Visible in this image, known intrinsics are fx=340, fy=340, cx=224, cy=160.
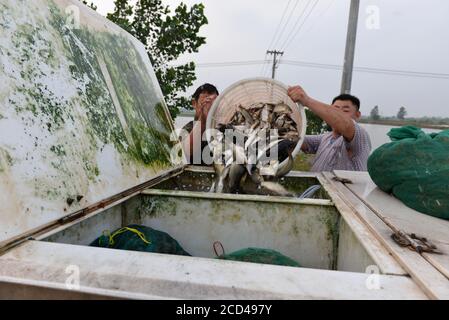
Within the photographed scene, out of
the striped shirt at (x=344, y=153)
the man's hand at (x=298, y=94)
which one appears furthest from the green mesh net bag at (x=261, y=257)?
the striped shirt at (x=344, y=153)

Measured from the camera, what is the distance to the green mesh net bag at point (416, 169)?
164cm

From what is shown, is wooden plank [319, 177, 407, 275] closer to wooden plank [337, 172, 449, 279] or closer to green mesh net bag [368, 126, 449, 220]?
wooden plank [337, 172, 449, 279]

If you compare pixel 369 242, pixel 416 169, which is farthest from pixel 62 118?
pixel 416 169

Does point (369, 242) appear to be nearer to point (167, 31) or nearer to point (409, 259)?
point (409, 259)

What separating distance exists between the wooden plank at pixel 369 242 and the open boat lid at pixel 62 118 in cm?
118

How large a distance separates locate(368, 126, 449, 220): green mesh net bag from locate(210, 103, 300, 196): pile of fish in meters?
0.69

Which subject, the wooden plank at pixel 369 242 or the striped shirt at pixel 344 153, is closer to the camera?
the wooden plank at pixel 369 242

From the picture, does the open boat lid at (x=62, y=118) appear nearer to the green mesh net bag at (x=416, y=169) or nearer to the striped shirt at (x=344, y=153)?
the green mesh net bag at (x=416, y=169)

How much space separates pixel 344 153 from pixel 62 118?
283 centimetres

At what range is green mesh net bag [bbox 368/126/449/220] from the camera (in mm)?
1645
